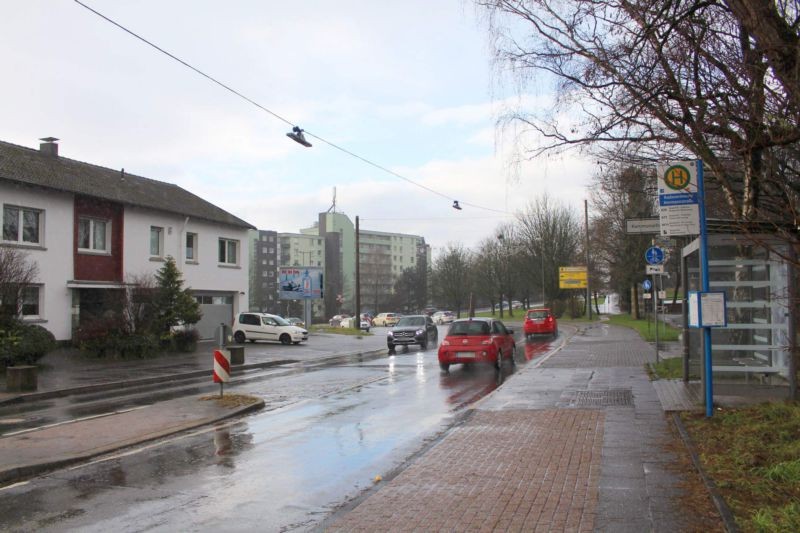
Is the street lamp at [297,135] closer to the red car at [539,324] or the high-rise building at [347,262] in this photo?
the red car at [539,324]

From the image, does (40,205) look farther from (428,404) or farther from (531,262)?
(531,262)

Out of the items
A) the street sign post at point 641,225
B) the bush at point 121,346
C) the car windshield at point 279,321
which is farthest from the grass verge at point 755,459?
the car windshield at point 279,321

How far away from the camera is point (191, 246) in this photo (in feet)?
114

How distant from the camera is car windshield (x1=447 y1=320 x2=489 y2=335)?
18688 mm

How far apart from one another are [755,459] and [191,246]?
31982 millimetres

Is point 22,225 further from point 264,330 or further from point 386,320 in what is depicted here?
point 386,320

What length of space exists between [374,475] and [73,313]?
24.0m

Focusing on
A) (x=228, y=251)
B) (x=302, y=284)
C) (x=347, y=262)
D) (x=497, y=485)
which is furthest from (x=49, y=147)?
(x=347, y=262)

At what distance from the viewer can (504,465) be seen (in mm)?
7078

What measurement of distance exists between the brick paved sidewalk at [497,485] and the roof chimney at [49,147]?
28.1 meters

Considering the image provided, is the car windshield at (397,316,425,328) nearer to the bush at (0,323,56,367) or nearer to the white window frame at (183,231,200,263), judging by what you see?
the white window frame at (183,231,200,263)

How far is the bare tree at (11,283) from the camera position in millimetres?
18616

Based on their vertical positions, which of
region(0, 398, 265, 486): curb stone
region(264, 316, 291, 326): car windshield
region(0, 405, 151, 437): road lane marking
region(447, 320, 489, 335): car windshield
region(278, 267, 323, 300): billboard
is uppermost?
region(278, 267, 323, 300): billboard

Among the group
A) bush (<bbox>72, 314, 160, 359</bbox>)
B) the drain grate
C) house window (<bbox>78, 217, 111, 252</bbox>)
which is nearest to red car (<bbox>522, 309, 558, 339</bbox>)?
bush (<bbox>72, 314, 160, 359</bbox>)
